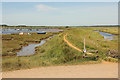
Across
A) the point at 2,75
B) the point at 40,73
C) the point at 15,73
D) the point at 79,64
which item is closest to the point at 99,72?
the point at 79,64

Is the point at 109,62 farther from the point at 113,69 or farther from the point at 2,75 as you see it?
the point at 2,75

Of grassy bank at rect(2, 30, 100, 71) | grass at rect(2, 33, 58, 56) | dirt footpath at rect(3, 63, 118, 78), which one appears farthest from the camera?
grass at rect(2, 33, 58, 56)

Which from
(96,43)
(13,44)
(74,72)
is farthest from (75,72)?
(13,44)

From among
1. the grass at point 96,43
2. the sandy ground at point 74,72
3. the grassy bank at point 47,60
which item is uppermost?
the grass at point 96,43

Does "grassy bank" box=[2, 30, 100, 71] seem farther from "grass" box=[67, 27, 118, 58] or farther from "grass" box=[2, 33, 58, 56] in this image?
"grass" box=[2, 33, 58, 56]

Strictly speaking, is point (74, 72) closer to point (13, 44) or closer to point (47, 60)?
point (47, 60)

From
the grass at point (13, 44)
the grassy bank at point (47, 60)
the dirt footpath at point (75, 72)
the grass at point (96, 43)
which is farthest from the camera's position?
the grass at point (13, 44)

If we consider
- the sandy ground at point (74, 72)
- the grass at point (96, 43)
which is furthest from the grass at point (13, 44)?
the sandy ground at point (74, 72)

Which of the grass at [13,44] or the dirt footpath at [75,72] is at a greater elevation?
the grass at [13,44]

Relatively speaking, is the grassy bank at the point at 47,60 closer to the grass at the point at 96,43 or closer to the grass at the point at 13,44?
the grass at the point at 96,43

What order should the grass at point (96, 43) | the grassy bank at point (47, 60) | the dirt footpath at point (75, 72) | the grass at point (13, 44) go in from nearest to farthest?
the dirt footpath at point (75, 72)
the grassy bank at point (47, 60)
the grass at point (96, 43)
the grass at point (13, 44)

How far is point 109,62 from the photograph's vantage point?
1302cm

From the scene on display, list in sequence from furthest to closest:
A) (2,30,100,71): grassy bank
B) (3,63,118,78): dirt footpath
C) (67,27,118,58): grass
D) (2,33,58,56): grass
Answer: (2,33,58,56): grass
(67,27,118,58): grass
(2,30,100,71): grassy bank
(3,63,118,78): dirt footpath

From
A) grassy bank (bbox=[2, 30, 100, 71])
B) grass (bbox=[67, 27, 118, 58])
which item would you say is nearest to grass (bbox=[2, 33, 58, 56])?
grassy bank (bbox=[2, 30, 100, 71])
